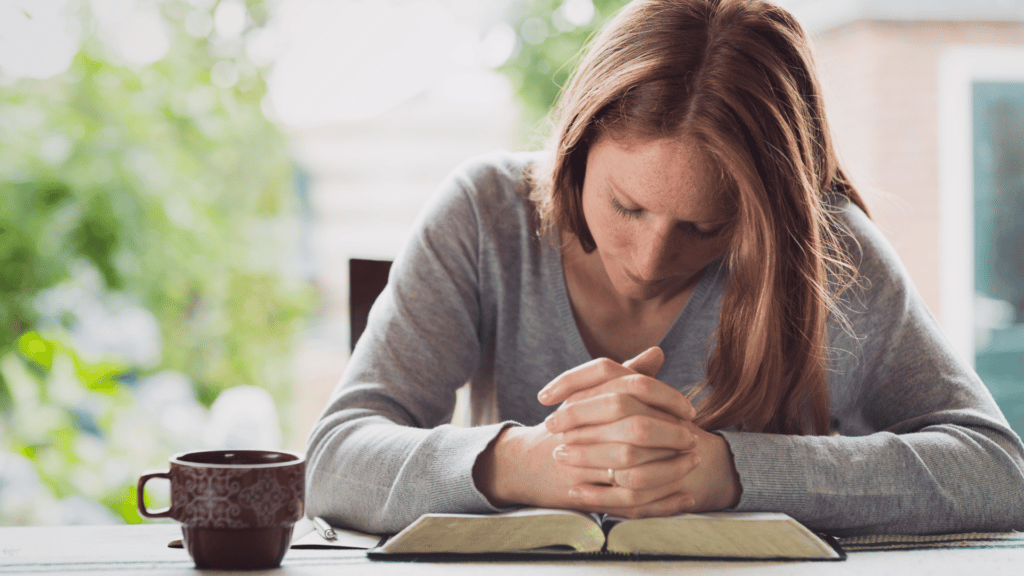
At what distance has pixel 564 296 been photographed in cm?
122

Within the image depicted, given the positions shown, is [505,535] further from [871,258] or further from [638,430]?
[871,258]

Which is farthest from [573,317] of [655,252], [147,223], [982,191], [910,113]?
[982,191]

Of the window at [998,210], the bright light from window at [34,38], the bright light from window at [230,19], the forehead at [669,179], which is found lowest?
the window at [998,210]

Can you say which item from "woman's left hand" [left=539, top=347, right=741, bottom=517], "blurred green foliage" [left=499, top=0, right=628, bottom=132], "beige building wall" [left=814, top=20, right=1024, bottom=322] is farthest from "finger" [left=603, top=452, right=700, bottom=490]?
"beige building wall" [left=814, top=20, right=1024, bottom=322]

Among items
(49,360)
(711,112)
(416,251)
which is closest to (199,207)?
(49,360)

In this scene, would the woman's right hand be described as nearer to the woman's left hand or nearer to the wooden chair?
the woman's left hand

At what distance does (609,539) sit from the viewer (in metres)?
0.72

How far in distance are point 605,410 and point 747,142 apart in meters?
0.35

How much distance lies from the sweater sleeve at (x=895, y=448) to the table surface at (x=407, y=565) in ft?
0.26

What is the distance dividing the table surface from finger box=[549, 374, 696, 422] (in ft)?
0.59

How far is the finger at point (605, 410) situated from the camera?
2.68ft

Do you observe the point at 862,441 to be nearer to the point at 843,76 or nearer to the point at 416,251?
the point at 416,251

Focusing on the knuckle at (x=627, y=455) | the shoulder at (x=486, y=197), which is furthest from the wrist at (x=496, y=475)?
the shoulder at (x=486, y=197)

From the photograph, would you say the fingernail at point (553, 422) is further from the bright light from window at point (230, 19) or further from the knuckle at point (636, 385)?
the bright light from window at point (230, 19)
